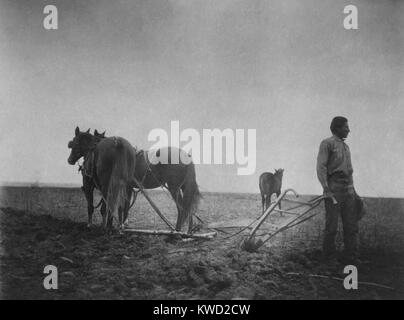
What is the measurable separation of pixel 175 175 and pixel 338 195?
8.33 ft

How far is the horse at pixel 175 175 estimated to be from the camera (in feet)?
18.2

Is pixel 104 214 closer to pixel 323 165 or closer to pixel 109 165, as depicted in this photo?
pixel 109 165

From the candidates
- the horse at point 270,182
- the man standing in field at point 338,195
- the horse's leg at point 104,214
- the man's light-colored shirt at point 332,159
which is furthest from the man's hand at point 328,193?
the horse's leg at point 104,214

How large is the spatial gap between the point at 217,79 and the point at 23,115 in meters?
2.93

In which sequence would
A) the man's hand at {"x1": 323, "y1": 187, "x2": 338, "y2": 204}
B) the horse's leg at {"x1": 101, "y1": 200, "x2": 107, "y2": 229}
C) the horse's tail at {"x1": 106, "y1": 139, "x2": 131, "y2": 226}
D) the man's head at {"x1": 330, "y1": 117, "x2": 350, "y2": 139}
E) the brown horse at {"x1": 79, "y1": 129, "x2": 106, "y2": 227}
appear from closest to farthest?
the man's hand at {"x1": 323, "y1": 187, "x2": 338, "y2": 204}
the man's head at {"x1": 330, "y1": 117, "x2": 350, "y2": 139}
the horse's tail at {"x1": 106, "y1": 139, "x2": 131, "y2": 226}
the horse's leg at {"x1": 101, "y1": 200, "x2": 107, "y2": 229}
the brown horse at {"x1": 79, "y1": 129, "x2": 106, "y2": 227}

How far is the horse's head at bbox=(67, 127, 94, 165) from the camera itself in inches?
218

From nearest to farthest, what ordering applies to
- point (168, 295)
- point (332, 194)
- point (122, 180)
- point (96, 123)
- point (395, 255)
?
point (168, 295) < point (332, 194) < point (395, 255) < point (122, 180) < point (96, 123)

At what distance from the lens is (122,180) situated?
5.15 metres

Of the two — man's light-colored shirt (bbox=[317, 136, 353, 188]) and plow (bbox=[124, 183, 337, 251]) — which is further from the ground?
man's light-colored shirt (bbox=[317, 136, 353, 188])

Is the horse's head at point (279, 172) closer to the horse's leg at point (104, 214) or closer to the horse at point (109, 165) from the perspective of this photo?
the horse at point (109, 165)

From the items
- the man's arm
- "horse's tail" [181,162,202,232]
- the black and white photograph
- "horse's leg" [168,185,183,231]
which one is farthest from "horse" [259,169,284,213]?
"horse's leg" [168,185,183,231]

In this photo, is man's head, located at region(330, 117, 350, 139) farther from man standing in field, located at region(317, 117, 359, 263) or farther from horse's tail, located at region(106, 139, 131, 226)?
horse's tail, located at region(106, 139, 131, 226)

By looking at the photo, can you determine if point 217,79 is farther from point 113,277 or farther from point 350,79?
point 113,277
